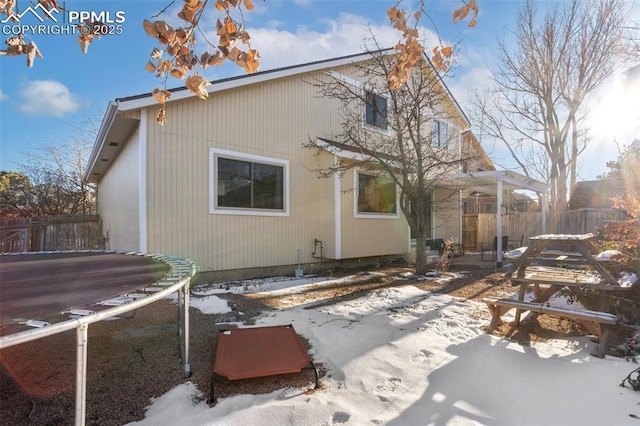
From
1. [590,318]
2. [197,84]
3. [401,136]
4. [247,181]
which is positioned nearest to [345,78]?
[401,136]

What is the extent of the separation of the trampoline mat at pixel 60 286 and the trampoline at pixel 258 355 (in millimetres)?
869

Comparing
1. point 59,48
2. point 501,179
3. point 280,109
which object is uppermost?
point 59,48

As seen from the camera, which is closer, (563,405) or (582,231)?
(563,405)

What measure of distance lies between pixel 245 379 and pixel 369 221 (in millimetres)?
7128

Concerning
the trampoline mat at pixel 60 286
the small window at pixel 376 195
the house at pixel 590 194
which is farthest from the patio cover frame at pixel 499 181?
the trampoline mat at pixel 60 286

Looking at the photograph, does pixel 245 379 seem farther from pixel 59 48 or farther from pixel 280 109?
pixel 59 48

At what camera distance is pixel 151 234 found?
614cm

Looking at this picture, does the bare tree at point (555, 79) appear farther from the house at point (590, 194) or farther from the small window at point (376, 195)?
the small window at point (376, 195)

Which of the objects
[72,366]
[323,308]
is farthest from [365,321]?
[72,366]

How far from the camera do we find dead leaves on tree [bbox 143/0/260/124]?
1.94 metres

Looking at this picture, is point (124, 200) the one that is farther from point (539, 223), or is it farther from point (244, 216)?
point (539, 223)

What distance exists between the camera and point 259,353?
113 inches

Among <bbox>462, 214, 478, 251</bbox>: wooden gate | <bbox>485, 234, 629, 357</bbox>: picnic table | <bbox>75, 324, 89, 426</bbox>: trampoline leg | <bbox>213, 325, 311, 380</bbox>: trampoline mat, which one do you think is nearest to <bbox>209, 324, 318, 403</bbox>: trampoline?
<bbox>213, 325, 311, 380</bbox>: trampoline mat

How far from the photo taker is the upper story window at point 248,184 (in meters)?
7.01
